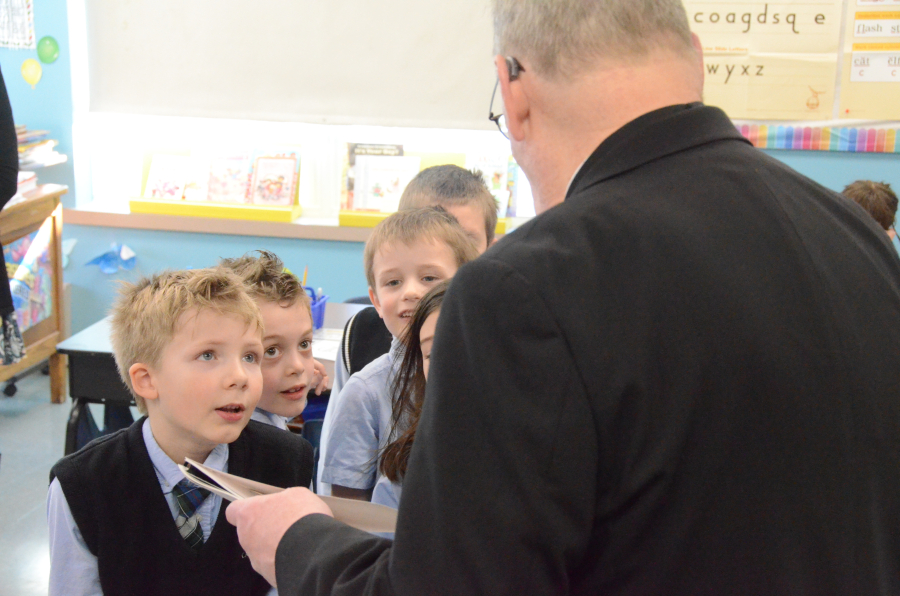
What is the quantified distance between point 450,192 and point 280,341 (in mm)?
833

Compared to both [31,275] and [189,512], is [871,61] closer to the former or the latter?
[189,512]

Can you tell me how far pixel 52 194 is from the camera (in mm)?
3842

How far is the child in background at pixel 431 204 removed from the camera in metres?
2.00

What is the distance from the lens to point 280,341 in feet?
5.64

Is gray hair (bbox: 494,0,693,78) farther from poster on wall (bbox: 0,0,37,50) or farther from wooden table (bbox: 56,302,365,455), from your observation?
poster on wall (bbox: 0,0,37,50)

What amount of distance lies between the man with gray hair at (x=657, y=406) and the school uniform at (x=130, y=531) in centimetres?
65

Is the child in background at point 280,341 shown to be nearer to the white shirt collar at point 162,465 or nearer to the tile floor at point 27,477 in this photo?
the white shirt collar at point 162,465

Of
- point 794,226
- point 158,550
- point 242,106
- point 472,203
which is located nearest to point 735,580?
point 794,226

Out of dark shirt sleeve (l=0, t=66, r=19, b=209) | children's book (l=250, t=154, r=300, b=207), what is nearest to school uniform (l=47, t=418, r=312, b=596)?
dark shirt sleeve (l=0, t=66, r=19, b=209)

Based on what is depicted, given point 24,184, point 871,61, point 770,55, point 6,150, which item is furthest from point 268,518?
point 871,61

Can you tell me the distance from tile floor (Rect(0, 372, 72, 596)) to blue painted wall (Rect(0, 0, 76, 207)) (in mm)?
1104

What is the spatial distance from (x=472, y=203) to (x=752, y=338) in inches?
67.8

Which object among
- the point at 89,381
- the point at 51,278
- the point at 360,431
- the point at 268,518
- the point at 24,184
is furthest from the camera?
the point at 51,278

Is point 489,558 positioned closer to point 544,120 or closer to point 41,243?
point 544,120
